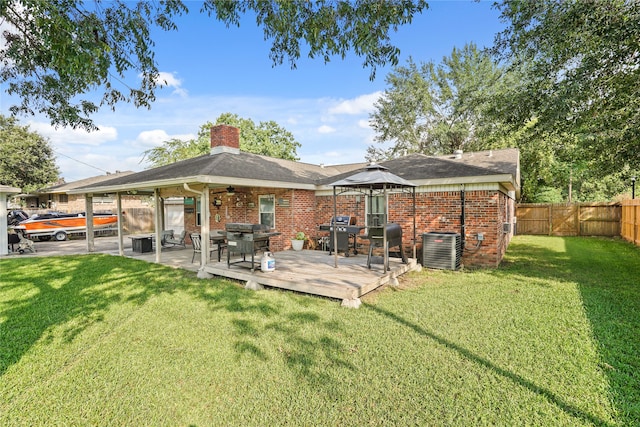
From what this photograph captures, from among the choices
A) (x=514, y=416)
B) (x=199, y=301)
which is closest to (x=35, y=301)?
(x=199, y=301)

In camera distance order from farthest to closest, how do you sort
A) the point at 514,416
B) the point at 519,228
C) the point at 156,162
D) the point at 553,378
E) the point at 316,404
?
the point at 156,162
the point at 519,228
the point at 553,378
the point at 316,404
the point at 514,416

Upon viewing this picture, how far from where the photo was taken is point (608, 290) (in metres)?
6.20

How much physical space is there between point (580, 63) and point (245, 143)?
91.5 ft

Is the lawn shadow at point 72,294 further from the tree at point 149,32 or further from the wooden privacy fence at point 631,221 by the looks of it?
the wooden privacy fence at point 631,221

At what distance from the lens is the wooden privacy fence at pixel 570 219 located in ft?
51.5

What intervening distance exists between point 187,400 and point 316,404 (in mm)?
1226

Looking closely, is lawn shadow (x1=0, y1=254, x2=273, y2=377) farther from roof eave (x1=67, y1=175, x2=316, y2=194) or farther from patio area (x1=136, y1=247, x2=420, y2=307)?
roof eave (x1=67, y1=175, x2=316, y2=194)

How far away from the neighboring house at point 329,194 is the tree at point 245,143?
16.4 m

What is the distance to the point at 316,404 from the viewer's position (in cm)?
285

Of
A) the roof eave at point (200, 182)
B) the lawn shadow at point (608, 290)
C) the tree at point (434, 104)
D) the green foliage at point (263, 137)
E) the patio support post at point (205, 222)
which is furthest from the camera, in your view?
the green foliage at point (263, 137)

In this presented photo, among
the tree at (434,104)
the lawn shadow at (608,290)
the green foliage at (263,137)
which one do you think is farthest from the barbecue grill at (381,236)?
the green foliage at (263,137)

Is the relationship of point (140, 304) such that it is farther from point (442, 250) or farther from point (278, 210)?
point (442, 250)

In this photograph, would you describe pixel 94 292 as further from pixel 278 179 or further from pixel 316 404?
pixel 316 404

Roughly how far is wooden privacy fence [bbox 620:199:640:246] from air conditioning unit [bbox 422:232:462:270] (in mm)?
9340
